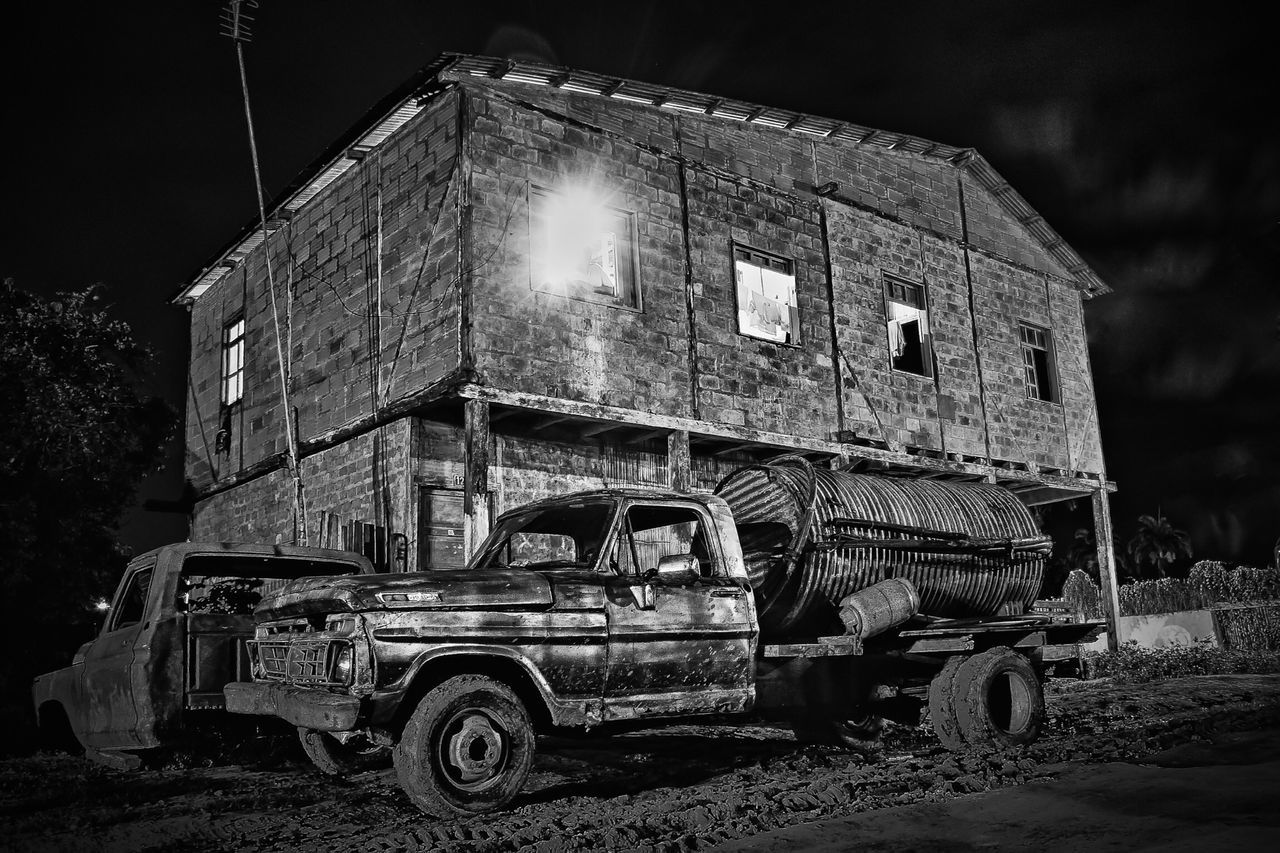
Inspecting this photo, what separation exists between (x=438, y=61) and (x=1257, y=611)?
16.8 m

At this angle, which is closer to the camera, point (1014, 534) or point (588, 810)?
point (588, 810)

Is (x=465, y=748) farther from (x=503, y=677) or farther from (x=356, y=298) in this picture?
(x=356, y=298)

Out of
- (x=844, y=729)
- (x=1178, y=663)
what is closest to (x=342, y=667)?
(x=844, y=729)

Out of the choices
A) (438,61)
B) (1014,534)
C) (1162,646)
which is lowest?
(1162,646)

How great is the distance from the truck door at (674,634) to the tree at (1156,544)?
206 feet

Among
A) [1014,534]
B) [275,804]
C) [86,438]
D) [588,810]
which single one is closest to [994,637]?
[1014,534]

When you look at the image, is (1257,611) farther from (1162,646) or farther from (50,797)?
(50,797)

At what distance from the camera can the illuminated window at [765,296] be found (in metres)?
→ 15.2

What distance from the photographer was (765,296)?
15531mm

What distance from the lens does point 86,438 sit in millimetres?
18219

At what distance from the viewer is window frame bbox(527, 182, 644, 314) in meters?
12.8

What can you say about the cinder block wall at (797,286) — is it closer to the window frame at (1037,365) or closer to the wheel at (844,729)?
the window frame at (1037,365)

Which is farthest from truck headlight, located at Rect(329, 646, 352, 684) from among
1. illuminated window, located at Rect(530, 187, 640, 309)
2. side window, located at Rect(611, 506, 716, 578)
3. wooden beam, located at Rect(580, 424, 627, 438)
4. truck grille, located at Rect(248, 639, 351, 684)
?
wooden beam, located at Rect(580, 424, 627, 438)

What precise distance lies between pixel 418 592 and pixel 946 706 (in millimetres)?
4291
